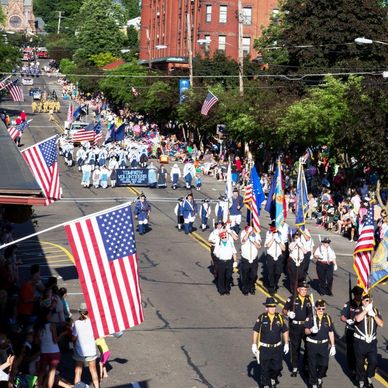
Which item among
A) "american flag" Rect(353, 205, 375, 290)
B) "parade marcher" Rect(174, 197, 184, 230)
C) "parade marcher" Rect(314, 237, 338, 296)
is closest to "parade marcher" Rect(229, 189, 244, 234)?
"parade marcher" Rect(174, 197, 184, 230)

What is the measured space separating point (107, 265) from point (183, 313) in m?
8.49

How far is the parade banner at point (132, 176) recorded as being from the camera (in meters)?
46.4

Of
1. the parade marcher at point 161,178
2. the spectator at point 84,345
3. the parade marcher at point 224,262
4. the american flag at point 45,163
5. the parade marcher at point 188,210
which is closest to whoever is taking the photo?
the spectator at point 84,345

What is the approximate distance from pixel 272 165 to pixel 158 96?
75.5ft

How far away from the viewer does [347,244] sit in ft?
110

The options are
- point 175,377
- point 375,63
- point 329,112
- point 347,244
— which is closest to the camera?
point 175,377

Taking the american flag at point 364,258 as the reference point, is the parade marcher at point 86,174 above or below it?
below

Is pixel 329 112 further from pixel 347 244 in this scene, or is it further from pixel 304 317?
pixel 304 317

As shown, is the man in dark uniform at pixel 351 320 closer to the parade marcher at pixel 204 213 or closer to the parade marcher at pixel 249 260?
the parade marcher at pixel 249 260

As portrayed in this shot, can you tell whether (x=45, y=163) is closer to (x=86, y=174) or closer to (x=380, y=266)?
(x=380, y=266)

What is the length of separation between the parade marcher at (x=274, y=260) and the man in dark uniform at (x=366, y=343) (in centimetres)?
765

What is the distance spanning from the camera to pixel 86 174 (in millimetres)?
45812

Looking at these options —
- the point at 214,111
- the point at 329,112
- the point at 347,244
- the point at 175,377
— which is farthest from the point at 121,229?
the point at 214,111

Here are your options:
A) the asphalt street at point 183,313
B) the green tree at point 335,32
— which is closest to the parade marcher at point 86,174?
the asphalt street at point 183,313
